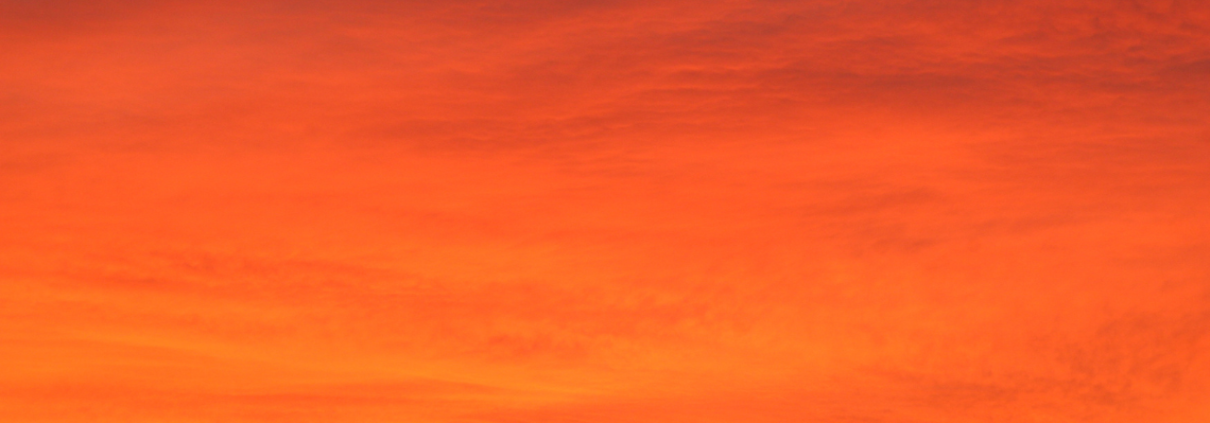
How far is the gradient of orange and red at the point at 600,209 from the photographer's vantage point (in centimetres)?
621

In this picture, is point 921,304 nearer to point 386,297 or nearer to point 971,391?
point 971,391

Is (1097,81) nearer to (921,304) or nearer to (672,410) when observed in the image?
(921,304)

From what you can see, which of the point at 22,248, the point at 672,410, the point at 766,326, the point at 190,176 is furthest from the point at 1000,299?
the point at 22,248

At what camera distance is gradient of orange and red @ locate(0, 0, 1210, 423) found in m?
6.21

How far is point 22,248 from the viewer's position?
6312 mm

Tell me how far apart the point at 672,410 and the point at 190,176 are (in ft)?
8.07

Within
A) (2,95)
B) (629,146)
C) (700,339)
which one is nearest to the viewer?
(2,95)

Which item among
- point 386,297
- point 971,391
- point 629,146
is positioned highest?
point 629,146

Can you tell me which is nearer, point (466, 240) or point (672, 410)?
point (466, 240)

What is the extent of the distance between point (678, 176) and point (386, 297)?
1.40 metres

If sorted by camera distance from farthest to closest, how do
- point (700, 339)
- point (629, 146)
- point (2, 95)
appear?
point (700, 339), point (629, 146), point (2, 95)

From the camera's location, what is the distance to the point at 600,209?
6652mm

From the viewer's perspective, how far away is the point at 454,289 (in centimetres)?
678

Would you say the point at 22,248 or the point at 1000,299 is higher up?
the point at 22,248
